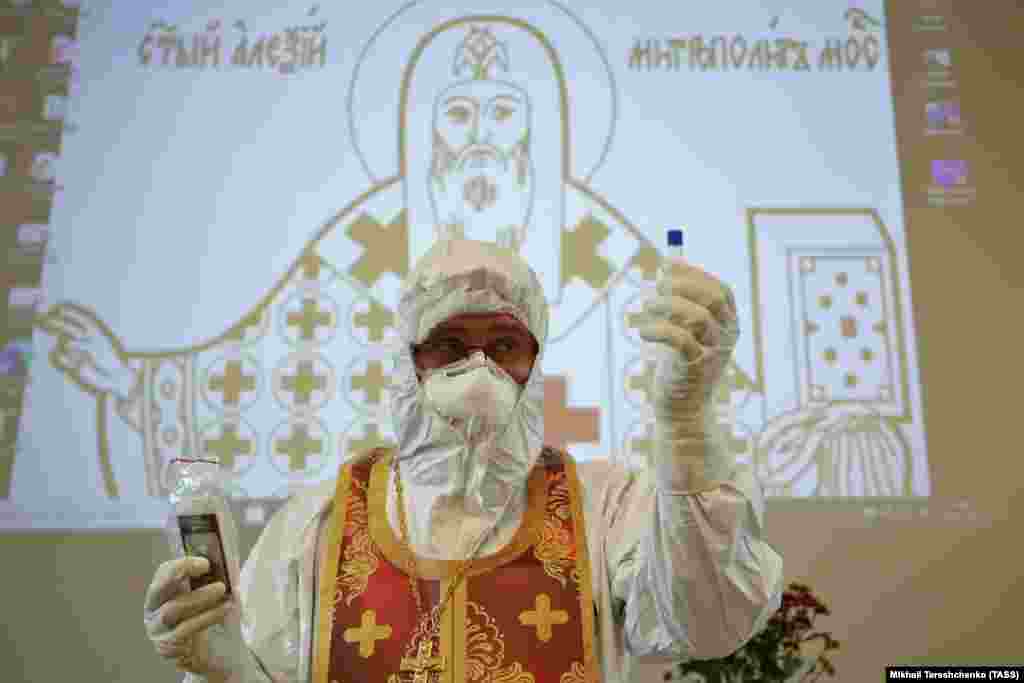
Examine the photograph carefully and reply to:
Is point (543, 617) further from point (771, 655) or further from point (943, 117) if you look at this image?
point (943, 117)

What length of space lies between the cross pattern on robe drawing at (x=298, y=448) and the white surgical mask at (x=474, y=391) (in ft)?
4.65

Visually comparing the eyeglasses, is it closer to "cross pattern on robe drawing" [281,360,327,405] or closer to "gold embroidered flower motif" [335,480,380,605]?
"gold embroidered flower motif" [335,480,380,605]

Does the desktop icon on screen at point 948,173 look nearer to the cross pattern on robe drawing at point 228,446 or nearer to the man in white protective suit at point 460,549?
the man in white protective suit at point 460,549

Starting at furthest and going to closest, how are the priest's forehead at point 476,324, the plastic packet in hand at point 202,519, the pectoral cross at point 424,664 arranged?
the priest's forehead at point 476,324, the pectoral cross at point 424,664, the plastic packet in hand at point 202,519

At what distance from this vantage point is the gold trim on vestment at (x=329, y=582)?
1948mm

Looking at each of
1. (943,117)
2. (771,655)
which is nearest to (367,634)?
(771,655)

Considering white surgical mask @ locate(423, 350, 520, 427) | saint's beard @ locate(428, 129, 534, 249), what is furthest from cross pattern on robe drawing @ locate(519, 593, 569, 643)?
saint's beard @ locate(428, 129, 534, 249)

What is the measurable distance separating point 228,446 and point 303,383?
1.13ft

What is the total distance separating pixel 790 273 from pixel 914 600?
1.22m

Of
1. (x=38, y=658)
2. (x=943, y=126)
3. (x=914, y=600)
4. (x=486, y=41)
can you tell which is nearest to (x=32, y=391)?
(x=38, y=658)

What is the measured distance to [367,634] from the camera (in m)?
1.97

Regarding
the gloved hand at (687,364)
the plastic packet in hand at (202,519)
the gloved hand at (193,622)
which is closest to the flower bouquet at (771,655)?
the gloved hand at (687,364)

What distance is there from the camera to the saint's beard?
138 inches

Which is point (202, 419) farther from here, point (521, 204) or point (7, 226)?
point (521, 204)
